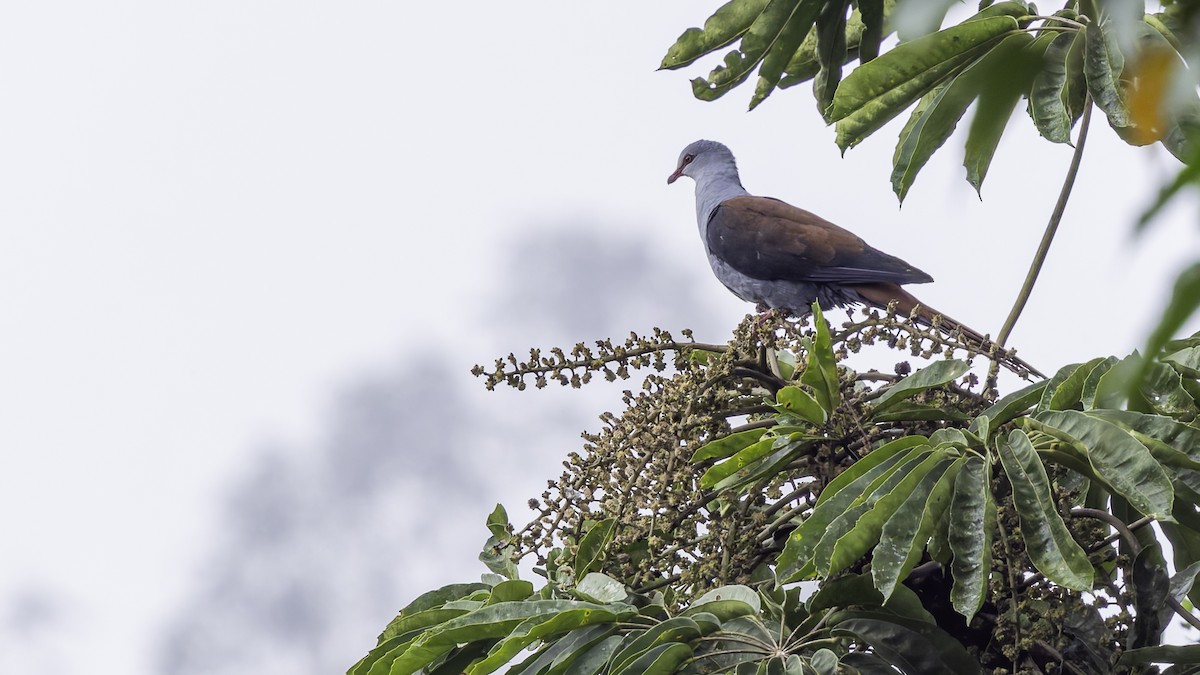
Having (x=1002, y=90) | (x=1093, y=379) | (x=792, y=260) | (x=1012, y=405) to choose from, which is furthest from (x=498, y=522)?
(x=792, y=260)

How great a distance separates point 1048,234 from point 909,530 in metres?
0.75

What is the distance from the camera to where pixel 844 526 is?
4.93 feet

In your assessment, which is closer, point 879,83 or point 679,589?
point 679,589

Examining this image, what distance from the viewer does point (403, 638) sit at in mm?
1777

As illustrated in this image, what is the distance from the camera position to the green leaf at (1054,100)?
1.93m

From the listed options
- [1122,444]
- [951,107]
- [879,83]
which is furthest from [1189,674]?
[879,83]

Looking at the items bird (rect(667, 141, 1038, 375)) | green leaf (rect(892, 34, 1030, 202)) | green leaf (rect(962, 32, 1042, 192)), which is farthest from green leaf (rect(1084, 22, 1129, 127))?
green leaf (rect(962, 32, 1042, 192))

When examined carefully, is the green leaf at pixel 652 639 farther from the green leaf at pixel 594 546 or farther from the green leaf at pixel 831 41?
the green leaf at pixel 831 41

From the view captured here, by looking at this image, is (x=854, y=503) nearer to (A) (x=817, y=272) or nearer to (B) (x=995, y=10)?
(B) (x=995, y=10)

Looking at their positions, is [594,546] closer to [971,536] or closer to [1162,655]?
[971,536]

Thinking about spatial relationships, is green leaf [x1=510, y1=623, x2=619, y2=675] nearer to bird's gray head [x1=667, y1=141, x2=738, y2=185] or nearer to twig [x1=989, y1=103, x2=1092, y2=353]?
twig [x1=989, y1=103, x2=1092, y2=353]

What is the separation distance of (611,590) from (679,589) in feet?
0.35

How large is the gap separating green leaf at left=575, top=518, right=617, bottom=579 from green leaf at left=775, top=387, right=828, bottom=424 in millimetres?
279

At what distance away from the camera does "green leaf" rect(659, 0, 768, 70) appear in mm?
2344
